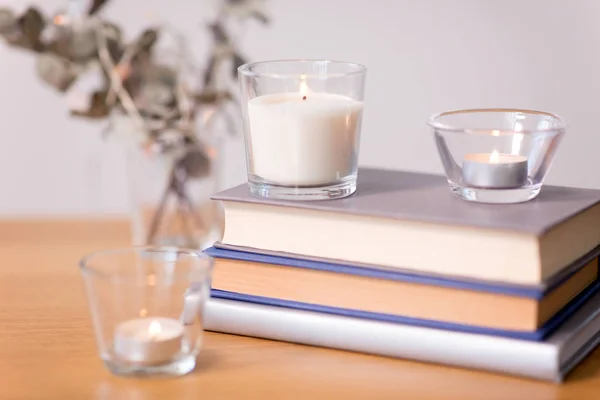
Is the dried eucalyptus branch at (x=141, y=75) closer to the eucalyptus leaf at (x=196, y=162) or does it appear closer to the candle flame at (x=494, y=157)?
the eucalyptus leaf at (x=196, y=162)

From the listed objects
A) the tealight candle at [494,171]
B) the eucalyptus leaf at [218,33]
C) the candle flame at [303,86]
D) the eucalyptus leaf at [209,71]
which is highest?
the eucalyptus leaf at [218,33]

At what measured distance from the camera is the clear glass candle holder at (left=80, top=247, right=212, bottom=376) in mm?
667

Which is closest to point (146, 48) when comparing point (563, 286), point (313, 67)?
point (313, 67)

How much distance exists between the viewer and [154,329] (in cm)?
68

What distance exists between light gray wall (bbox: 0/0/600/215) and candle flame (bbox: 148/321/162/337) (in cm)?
97

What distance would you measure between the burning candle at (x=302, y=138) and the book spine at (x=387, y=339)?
0.11 metres

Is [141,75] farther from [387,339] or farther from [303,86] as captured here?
[387,339]

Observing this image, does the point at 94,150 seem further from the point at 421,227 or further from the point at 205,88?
the point at 421,227

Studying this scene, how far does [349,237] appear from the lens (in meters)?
0.72

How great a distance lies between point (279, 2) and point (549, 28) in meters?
0.45

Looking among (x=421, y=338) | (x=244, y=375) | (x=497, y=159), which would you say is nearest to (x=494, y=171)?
(x=497, y=159)

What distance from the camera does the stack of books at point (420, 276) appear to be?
0.66 metres

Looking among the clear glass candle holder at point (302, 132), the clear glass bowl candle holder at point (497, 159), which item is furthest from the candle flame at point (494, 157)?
the clear glass candle holder at point (302, 132)

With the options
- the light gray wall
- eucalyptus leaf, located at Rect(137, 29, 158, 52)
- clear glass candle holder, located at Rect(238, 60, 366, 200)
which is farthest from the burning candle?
the light gray wall
